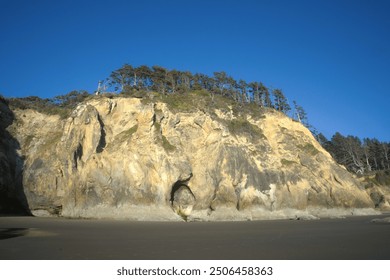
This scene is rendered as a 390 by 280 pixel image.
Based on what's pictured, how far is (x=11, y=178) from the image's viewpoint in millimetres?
36406

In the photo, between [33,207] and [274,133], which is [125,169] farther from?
[274,133]

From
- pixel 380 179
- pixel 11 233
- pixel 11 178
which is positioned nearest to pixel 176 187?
pixel 11 178

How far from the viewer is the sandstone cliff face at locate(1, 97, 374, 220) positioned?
3359 centimetres

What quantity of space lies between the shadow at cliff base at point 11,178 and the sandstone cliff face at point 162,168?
915mm

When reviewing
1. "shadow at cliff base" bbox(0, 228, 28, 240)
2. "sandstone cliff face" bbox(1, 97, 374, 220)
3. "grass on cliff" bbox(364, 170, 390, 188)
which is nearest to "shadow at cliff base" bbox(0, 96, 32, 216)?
"sandstone cliff face" bbox(1, 97, 374, 220)

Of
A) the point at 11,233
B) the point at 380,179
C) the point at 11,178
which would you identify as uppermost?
the point at 380,179

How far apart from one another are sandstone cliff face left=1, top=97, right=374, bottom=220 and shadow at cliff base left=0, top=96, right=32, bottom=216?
0.92m

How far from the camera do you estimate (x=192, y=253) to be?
9.95 m

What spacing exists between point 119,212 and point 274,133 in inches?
1080

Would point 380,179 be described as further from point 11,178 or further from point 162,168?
point 11,178

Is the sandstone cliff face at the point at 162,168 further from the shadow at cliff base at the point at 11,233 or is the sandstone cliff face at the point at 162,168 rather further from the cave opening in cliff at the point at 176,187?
the shadow at cliff base at the point at 11,233

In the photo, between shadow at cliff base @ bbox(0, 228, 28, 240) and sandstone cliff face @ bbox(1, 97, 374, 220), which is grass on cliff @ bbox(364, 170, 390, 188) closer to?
sandstone cliff face @ bbox(1, 97, 374, 220)

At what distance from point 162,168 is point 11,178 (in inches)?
755
